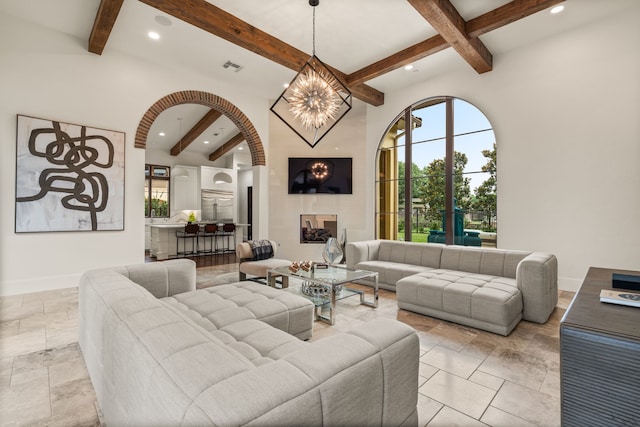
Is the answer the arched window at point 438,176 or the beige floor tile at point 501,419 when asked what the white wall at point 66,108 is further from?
the beige floor tile at point 501,419

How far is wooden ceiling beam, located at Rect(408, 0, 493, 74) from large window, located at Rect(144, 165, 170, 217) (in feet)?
29.8

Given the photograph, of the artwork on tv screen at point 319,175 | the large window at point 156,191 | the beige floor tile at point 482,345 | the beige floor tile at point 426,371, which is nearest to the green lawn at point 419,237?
the artwork on tv screen at point 319,175

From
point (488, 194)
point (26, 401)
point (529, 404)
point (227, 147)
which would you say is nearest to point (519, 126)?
point (488, 194)

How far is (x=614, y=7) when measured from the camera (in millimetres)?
3518

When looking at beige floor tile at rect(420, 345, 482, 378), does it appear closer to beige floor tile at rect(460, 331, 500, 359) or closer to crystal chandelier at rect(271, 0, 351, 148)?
beige floor tile at rect(460, 331, 500, 359)

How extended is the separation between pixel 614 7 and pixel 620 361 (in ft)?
15.0

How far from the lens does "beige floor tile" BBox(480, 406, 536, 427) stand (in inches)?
59.2

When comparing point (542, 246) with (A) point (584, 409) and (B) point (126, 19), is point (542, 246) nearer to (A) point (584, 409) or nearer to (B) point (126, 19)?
(A) point (584, 409)

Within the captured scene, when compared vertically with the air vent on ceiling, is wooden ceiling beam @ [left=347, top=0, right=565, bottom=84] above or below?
below

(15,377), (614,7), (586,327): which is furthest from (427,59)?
(15,377)

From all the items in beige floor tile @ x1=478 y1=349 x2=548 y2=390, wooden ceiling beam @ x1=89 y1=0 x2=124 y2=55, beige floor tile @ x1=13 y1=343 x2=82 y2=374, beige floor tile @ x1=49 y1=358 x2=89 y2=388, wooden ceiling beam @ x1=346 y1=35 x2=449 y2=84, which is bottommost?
beige floor tile @ x1=478 y1=349 x2=548 y2=390

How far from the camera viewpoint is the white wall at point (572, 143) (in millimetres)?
3557

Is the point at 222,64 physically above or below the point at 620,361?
above

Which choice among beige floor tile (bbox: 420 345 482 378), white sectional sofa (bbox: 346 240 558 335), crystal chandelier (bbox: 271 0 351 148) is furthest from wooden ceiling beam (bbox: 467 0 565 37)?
beige floor tile (bbox: 420 345 482 378)
